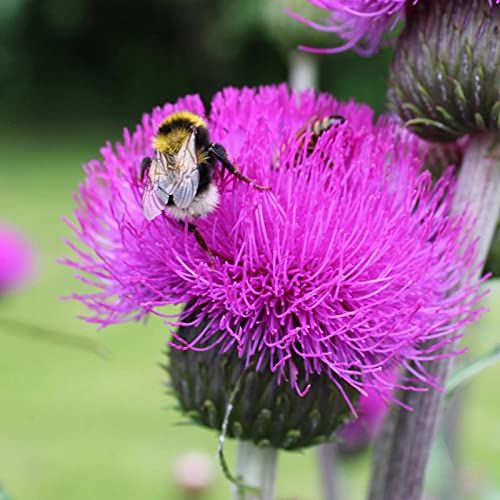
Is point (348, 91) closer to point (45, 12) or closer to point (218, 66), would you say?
point (218, 66)

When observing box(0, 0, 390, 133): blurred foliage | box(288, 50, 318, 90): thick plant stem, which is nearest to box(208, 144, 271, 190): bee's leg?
box(288, 50, 318, 90): thick plant stem

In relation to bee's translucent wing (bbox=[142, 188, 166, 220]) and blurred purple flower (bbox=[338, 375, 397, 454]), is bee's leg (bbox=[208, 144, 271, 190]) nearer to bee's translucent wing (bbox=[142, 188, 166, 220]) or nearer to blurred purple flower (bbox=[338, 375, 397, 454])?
bee's translucent wing (bbox=[142, 188, 166, 220])

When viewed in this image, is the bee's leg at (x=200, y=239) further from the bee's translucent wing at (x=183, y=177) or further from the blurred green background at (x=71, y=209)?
the blurred green background at (x=71, y=209)

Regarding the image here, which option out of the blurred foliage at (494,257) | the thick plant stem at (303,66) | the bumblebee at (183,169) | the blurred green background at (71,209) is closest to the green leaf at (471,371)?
the blurred foliage at (494,257)

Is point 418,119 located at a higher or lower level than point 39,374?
higher

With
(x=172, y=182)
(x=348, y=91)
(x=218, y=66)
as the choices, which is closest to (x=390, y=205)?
(x=172, y=182)

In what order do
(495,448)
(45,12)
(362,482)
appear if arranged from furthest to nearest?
(45,12) → (495,448) → (362,482)

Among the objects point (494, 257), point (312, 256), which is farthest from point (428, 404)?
point (312, 256)
